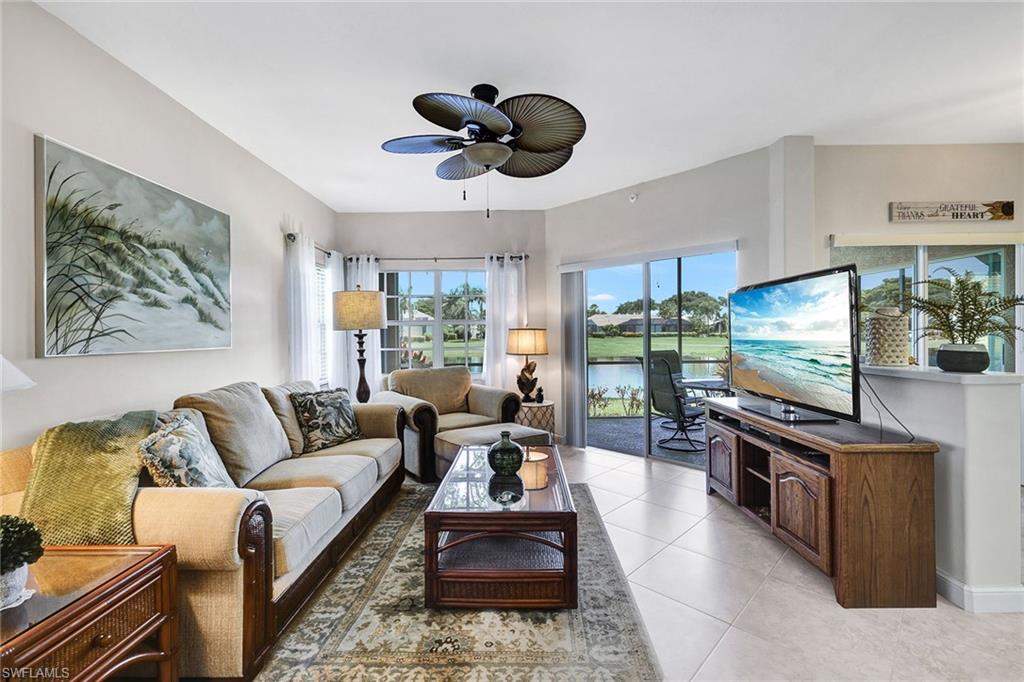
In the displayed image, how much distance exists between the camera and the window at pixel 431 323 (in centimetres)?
511

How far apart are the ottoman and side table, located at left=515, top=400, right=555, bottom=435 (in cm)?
74

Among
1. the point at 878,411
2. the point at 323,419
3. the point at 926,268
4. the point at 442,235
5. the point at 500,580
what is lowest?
the point at 500,580

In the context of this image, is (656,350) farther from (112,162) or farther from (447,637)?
(112,162)

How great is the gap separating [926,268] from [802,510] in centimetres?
256

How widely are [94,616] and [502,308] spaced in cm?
400

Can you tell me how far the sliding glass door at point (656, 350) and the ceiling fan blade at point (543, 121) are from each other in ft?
7.45

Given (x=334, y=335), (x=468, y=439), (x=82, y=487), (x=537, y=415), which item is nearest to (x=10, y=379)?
(x=82, y=487)

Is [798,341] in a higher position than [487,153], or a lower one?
lower

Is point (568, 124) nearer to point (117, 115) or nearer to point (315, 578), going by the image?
point (117, 115)

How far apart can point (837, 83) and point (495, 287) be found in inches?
129

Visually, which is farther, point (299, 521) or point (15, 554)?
point (299, 521)

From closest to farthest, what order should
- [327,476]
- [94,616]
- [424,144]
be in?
[94,616] < [424,144] < [327,476]

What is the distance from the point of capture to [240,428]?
2.38m

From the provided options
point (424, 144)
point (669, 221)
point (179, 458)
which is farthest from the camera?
point (669, 221)
